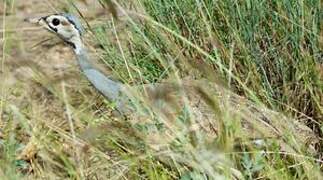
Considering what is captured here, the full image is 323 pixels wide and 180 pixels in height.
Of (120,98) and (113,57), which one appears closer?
(120,98)

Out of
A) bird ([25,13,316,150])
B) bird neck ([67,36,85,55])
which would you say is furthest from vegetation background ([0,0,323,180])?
bird neck ([67,36,85,55])

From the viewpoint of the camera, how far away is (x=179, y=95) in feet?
8.74

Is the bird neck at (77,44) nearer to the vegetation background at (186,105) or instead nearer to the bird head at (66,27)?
the bird head at (66,27)

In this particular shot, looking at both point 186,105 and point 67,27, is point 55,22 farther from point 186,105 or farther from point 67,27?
point 186,105

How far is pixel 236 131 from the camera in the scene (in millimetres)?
2385

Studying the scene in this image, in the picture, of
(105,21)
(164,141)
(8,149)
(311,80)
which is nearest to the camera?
(164,141)

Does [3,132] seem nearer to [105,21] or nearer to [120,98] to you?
[120,98]

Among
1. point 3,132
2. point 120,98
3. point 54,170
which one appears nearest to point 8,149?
point 54,170

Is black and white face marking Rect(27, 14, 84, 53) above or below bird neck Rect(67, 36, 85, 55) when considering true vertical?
above

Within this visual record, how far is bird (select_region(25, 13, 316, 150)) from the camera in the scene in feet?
7.66

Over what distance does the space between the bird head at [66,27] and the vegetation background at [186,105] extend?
0.06 m

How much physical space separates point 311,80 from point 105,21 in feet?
4.38

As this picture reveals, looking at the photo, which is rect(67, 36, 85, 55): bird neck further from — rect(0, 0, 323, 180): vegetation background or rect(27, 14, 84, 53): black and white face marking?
rect(0, 0, 323, 180): vegetation background

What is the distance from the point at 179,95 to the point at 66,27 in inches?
41.6
